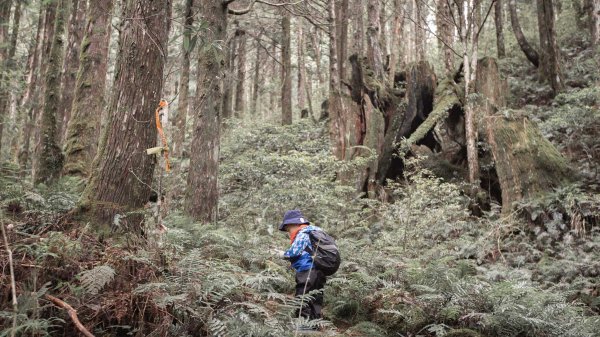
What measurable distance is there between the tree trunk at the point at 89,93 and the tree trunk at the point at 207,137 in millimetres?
2189

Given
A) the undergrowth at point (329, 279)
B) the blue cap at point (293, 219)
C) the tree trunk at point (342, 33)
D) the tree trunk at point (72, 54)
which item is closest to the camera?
the undergrowth at point (329, 279)

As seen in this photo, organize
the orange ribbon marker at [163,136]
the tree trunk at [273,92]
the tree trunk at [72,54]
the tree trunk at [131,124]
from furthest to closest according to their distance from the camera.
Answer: the tree trunk at [273,92], the tree trunk at [72,54], the tree trunk at [131,124], the orange ribbon marker at [163,136]

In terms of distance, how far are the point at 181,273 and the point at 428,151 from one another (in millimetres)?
11376

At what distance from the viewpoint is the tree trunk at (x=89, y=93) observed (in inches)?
371

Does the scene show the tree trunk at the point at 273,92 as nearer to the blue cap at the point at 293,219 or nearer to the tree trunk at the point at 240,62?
the tree trunk at the point at 240,62

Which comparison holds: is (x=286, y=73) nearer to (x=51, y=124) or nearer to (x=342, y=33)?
(x=342, y=33)

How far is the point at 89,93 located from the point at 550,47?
53.4 ft

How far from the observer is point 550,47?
57.8 ft

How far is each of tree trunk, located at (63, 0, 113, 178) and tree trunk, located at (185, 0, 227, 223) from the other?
2.19m

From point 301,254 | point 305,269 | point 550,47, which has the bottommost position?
point 305,269

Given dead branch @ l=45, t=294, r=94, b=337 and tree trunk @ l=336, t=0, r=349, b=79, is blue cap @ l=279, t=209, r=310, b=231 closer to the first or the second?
dead branch @ l=45, t=294, r=94, b=337

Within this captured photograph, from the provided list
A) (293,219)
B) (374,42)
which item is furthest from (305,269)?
(374,42)

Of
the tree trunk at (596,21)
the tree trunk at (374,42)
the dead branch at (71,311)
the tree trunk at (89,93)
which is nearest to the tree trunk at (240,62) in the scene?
the tree trunk at (374,42)

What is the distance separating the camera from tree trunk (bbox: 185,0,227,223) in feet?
29.8
